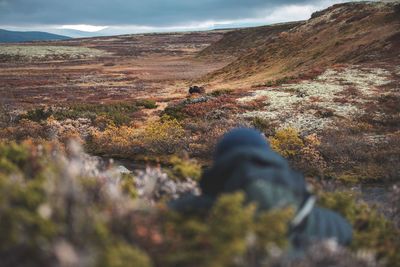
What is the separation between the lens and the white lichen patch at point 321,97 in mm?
25016

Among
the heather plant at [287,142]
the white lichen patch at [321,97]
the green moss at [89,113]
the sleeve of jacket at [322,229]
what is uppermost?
the sleeve of jacket at [322,229]

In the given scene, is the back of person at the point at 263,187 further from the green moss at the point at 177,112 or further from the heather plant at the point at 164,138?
the green moss at the point at 177,112

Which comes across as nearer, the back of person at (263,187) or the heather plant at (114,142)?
the back of person at (263,187)

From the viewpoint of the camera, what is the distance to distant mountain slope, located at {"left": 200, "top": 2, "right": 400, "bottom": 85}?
41625 mm

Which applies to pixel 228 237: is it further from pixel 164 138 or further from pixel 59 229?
pixel 164 138

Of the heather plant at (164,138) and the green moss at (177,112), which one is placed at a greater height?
the green moss at (177,112)

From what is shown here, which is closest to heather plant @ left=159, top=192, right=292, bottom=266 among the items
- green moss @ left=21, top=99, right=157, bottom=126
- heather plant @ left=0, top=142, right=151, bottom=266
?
heather plant @ left=0, top=142, right=151, bottom=266

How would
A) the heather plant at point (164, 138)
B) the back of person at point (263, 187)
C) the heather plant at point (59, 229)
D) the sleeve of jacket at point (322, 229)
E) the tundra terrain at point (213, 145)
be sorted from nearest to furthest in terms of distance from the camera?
the heather plant at point (59, 229), the tundra terrain at point (213, 145), the back of person at point (263, 187), the sleeve of jacket at point (322, 229), the heather plant at point (164, 138)

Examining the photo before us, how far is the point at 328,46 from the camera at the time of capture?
163 feet

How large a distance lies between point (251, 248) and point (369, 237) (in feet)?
6.54

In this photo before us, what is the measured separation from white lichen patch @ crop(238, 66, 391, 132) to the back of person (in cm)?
1912

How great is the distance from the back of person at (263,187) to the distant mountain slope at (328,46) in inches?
1396

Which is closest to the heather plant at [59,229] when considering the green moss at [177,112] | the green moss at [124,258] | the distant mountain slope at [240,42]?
the green moss at [124,258]

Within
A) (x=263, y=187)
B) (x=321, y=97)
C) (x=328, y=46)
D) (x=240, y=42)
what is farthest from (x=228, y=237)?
(x=240, y=42)
